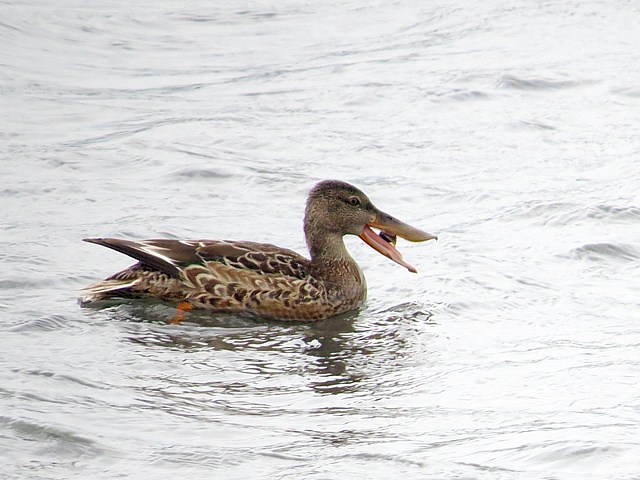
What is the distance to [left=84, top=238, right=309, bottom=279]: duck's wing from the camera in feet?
32.2

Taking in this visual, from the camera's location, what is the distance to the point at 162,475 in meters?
6.66

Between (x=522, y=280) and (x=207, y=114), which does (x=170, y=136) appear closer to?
(x=207, y=114)

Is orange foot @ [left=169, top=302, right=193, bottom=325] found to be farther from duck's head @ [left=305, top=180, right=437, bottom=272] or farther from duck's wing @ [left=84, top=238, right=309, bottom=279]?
duck's head @ [left=305, top=180, right=437, bottom=272]

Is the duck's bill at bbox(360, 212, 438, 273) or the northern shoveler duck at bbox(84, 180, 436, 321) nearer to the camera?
the northern shoveler duck at bbox(84, 180, 436, 321)

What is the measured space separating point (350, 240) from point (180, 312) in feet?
A: 8.04

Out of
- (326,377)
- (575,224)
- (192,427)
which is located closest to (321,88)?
(575,224)

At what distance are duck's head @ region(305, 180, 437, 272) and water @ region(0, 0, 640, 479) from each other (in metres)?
0.41

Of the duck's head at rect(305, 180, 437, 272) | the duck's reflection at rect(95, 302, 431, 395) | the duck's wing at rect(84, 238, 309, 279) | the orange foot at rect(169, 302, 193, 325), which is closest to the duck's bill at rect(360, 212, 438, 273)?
the duck's head at rect(305, 180, 437, 272)

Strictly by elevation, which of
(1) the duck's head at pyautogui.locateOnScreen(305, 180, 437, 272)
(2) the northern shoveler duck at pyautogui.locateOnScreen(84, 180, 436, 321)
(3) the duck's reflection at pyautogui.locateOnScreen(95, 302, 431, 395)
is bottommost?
(3) the duck's reflection at pyautogui.locateOnScreen(95, 302, 431, 395)

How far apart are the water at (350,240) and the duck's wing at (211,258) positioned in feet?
1.12

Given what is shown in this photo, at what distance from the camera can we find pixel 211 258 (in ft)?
32.6

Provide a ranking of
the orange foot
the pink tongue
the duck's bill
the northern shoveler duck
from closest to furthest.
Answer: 1. the orange foot
2. the northern shoveler duck
3. the duck's bill
4. the pink tongue

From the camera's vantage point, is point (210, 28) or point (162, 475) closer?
point (162, 475)

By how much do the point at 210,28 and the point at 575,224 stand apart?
26.4 feet
